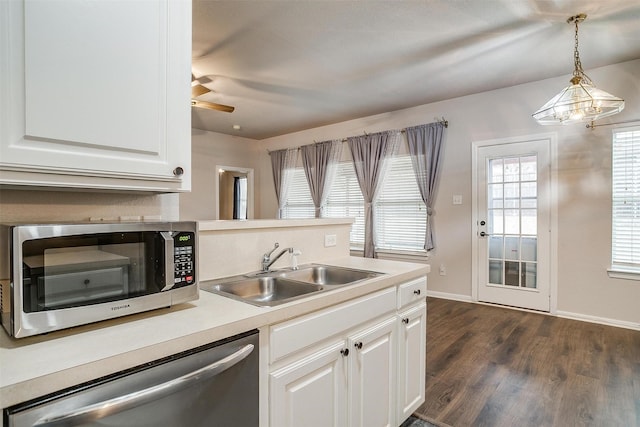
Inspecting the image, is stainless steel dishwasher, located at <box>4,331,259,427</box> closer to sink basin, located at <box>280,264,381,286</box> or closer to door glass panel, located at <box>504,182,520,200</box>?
sink basin, located at <box>280,264,381,286</box>

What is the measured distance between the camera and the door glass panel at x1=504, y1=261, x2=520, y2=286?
4037 millimetres

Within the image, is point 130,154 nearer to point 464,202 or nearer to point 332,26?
point 332,26

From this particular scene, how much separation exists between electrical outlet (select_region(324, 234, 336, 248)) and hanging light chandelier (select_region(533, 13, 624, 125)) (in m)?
1.91

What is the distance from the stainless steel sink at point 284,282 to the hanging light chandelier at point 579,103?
6.56 feet

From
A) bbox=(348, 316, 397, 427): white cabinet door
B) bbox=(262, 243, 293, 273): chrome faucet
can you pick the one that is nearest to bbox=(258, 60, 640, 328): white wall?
bbox=(348, 316, 397, 427): white cabinet door

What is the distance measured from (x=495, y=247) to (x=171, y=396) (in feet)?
13.8

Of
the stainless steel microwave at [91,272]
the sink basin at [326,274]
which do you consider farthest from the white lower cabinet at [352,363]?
the stainless steel microwave at [91,272]

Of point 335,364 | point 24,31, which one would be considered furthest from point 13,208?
point 335,364

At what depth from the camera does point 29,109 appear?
86 centimetres

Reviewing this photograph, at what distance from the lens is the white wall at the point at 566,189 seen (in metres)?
3.47

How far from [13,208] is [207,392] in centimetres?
85

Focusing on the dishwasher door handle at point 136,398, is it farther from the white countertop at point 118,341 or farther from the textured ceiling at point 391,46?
the textured ceiling at point 391,46

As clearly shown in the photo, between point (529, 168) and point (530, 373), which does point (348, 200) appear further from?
point (530, 373)

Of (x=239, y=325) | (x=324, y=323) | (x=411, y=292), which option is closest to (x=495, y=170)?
(x=411, y=292)
